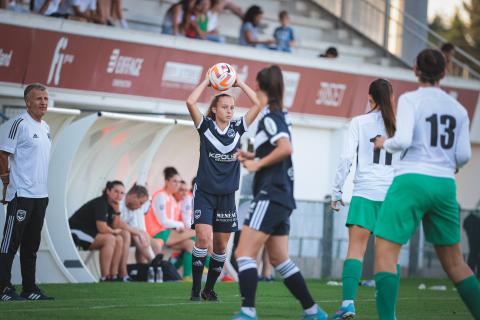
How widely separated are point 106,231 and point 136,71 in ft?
14.4

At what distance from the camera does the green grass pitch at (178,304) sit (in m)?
9.60

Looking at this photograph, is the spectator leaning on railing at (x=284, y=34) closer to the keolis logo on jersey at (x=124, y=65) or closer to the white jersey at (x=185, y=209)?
the keolis logo on jersey at (x=124, y=65)

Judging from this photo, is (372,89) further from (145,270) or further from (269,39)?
(269,39)

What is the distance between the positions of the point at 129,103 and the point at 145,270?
426cm

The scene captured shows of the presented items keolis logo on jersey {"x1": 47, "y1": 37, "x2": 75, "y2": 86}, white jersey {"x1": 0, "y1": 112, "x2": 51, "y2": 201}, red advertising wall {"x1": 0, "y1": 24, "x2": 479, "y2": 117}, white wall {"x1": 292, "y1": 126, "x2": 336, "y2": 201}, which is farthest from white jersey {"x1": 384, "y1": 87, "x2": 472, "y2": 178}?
white wall {"x1": 292, "y1": 126, "x2": 336, "y2": 201}

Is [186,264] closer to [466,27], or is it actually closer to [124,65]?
[124,65]

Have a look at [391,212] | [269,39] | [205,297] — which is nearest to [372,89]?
[391,212]

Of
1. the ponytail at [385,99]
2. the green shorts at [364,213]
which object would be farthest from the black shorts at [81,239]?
the ponytail at [385,99]

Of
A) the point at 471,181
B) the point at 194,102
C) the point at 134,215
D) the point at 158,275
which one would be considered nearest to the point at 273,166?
the point at 194,102

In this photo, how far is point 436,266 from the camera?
839 inches

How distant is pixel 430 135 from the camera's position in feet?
24.9

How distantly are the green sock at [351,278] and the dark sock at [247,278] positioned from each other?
1.35 m

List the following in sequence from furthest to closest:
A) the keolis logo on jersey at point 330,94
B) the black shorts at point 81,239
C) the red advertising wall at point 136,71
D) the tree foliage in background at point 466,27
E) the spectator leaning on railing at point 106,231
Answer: the tree foliage in background at point 466,27 → the keolis logo on jersey at point 330,94 → the red advertising wall at point 136,71 → the black shorts at point 81,239 → the spectator leaning on railing at point 106,231

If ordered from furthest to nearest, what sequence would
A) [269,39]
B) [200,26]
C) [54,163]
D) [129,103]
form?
1. [269,39]
2. [200,26]
3. [129,103]
4. [54,163]
